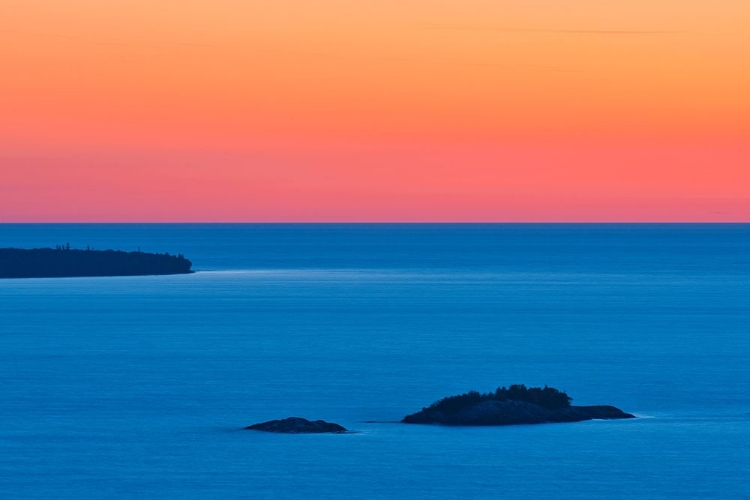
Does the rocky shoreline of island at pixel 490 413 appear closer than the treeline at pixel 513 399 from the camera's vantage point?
Yes

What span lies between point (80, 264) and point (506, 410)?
138m

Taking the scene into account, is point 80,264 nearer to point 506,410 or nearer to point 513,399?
point 513,399

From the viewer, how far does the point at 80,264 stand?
18550 centimetres

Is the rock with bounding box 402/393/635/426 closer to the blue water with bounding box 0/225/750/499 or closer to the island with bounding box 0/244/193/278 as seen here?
the blue water with bounding box 0/225/750/499

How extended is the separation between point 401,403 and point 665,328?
4573 cm

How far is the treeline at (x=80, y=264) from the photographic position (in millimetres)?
182212

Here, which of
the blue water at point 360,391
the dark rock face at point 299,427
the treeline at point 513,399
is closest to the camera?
the blue water at point 360,391

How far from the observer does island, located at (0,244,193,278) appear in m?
182

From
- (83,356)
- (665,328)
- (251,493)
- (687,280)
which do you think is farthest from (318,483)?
(687,280)

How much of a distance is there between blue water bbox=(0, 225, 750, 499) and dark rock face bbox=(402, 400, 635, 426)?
804mm

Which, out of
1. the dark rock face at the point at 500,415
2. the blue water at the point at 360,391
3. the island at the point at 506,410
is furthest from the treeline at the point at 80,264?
the dark rock face at the point at 500,415

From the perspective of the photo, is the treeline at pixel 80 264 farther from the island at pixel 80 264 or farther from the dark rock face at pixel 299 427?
the dark rock face at pixel 299 427

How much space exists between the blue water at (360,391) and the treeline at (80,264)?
153ft

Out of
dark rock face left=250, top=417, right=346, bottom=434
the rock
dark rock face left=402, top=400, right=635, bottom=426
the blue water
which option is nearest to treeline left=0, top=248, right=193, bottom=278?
the blue water
